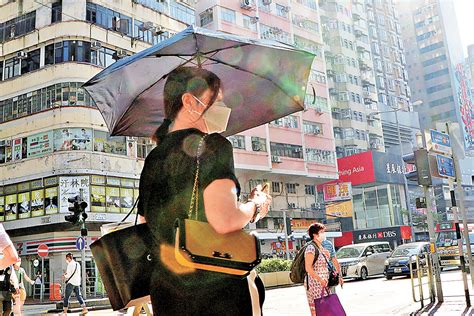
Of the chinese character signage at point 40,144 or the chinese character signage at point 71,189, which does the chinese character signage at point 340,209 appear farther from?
the chinese character signage at point 40,144


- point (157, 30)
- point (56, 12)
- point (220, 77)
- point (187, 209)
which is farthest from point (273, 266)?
point (187, 209)

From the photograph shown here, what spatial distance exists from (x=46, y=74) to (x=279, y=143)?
728 inches

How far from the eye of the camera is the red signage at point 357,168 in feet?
158

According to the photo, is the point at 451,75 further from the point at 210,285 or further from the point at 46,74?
the point at 210,285

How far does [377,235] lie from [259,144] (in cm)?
1728

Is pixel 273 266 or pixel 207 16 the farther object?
pixel 207 16

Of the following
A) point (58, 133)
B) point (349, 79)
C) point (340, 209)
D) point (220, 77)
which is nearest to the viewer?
point (220, 77)

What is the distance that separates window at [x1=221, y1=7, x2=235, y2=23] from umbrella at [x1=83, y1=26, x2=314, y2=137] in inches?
1439

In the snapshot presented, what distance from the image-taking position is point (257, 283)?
2.19 metres

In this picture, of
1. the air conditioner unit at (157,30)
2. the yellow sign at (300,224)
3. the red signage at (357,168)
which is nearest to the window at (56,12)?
the air conditioner unit at (157,30)

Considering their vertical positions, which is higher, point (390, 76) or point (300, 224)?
point (390, 76)

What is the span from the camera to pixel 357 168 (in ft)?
162

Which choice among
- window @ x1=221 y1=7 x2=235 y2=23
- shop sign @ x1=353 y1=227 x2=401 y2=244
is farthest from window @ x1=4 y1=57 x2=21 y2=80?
shop sign @ x1=353 y1=227 x2=401 y2=244

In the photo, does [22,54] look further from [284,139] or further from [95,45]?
[284,139]
